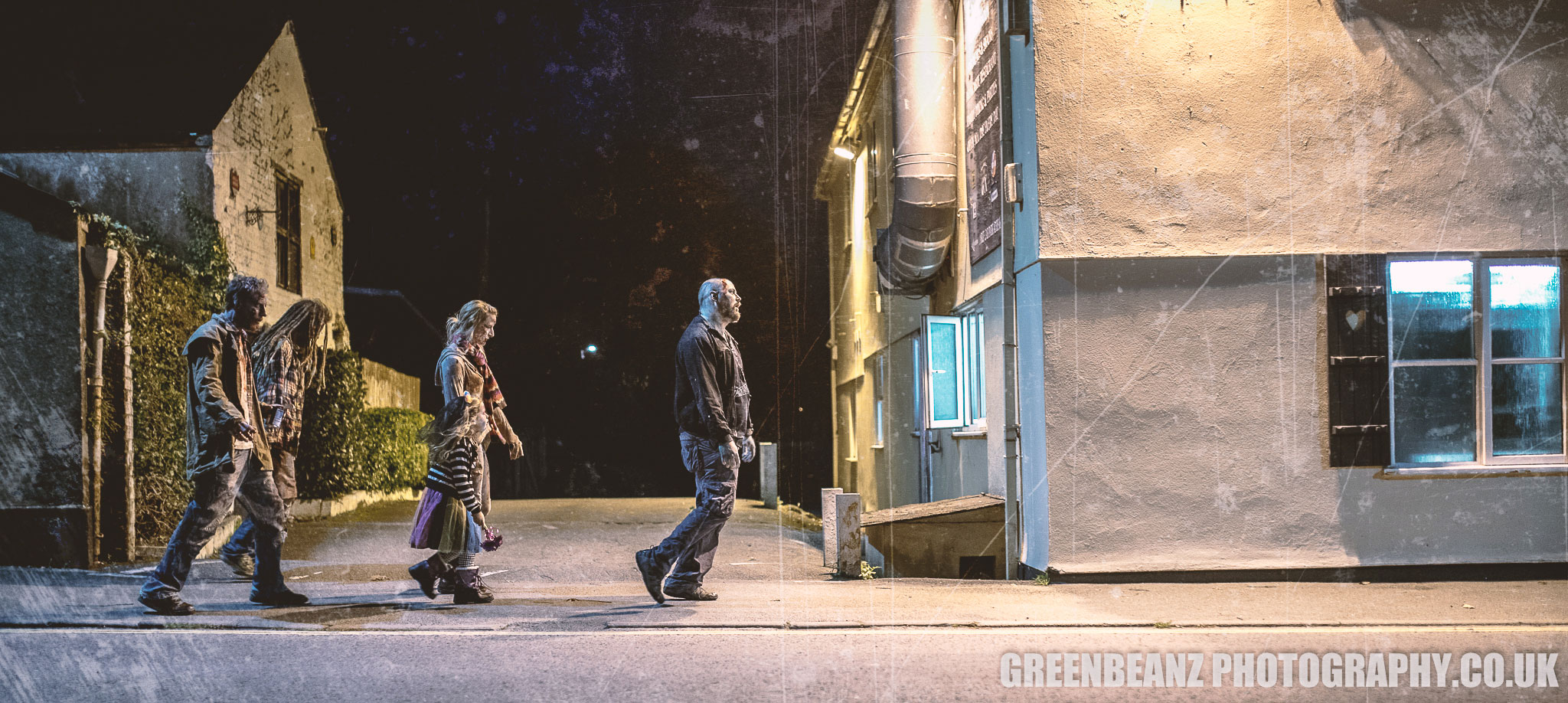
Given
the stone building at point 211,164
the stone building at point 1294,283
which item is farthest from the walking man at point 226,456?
the stone building at point 211,164

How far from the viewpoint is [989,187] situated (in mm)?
9023

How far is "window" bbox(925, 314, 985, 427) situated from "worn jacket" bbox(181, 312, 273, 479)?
6214 mm

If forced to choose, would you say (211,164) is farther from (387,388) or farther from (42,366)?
(387,388)

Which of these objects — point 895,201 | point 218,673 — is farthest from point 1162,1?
point 218,673

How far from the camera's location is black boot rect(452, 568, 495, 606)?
6.91m

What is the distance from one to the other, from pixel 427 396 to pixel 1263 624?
86.5 feet

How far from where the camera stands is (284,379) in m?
7.59

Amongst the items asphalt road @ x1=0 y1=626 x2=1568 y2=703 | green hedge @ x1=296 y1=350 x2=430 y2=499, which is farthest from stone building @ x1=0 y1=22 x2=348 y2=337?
asphalt road @ x1=0 y1=626 x2=1568 y2=703

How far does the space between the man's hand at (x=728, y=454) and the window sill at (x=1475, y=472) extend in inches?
184

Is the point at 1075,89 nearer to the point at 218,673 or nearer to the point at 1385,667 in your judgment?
the point at 1385,667

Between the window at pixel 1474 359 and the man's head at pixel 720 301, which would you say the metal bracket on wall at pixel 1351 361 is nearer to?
the window at pixel 1474 359

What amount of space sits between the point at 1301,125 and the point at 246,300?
7.14m

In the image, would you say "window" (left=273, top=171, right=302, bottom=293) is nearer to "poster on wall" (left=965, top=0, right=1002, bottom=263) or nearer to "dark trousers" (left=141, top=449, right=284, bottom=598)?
"dark trousers" (left=141, top=449, right=284, bottom=598)

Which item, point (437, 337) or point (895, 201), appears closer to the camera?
point (895, 201)
